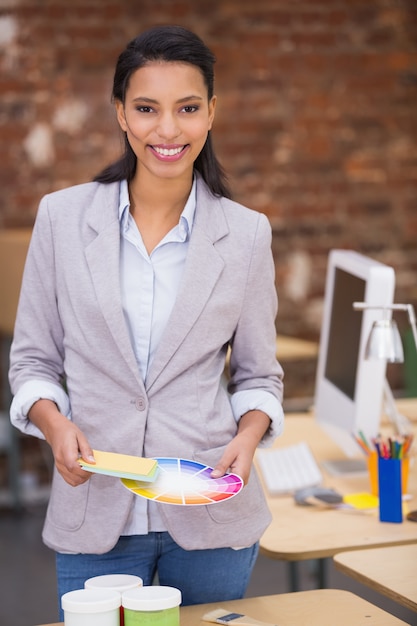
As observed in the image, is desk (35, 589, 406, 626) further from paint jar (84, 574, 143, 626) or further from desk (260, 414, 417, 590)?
desk (260, 414, 417, 590)

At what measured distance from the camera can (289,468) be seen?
2.63 metres

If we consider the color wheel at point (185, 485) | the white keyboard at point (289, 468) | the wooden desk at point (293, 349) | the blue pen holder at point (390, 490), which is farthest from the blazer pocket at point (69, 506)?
the wooden desk at point (293, 349)

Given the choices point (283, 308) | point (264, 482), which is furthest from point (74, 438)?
point (283, 308)

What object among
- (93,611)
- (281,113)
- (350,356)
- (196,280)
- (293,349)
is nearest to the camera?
(93,611)

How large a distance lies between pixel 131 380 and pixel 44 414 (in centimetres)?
15

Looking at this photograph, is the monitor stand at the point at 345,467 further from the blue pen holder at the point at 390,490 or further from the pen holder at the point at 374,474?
the blue pen holder at the point at 390,490

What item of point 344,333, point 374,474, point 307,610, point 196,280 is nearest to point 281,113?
point 344,333

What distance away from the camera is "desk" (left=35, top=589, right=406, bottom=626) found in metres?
1.62

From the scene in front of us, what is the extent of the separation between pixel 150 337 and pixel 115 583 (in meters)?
0.40

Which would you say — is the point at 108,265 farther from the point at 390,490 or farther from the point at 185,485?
the point at 390,490

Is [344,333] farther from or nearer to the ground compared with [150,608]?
farther from the ground

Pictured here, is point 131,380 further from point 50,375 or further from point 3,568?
point 3,568

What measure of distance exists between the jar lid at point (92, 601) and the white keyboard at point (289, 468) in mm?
1135

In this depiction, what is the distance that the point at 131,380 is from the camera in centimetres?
158
